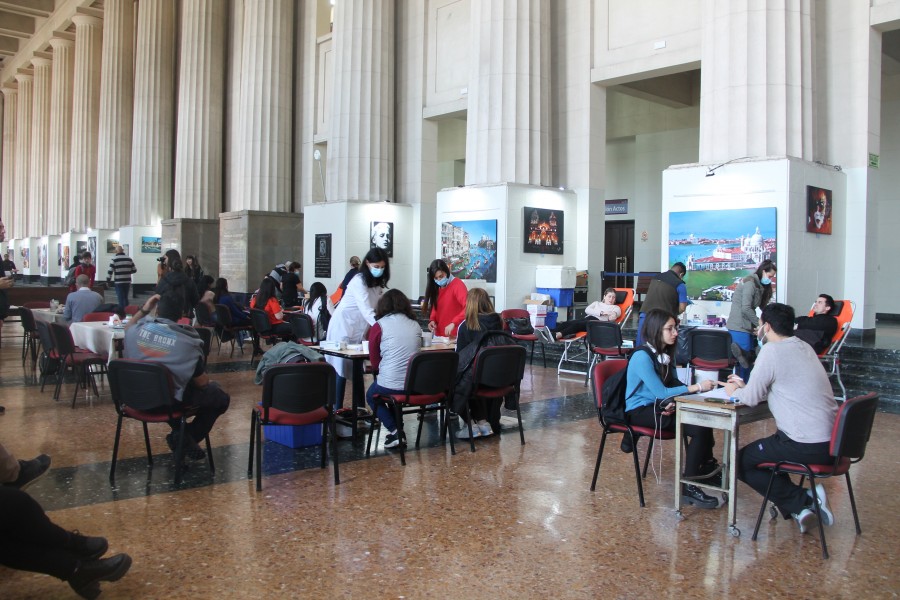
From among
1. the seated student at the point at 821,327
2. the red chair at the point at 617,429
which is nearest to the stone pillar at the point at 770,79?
the seated student at the point at 821,327

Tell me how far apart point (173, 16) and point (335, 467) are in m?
23.3

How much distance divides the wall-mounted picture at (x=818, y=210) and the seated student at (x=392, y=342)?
6621mm

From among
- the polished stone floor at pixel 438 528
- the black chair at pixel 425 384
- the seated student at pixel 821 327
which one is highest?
the seated student at pixel 821 327

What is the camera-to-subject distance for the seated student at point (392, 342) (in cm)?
555

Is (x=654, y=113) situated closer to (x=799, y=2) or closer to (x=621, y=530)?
(x=799, y=2)

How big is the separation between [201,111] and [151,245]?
487 centimetres

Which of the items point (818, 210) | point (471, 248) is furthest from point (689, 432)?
point (471, 248)

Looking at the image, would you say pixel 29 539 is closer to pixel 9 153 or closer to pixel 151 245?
pixel 151 245

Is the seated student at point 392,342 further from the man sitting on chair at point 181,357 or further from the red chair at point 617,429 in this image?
the red chair at point 617,429

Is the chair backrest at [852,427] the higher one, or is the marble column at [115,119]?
the marble column at [115,119]

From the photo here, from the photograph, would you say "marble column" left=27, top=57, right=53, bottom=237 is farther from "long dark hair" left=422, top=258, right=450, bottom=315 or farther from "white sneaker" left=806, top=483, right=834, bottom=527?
"white sneaker" left=806, top=483, right=834, bottom=527

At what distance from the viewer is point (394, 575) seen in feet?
11.2

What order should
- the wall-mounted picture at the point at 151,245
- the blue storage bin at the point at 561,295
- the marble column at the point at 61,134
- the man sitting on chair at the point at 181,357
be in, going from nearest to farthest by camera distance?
the man sitting on chair at the point at 181,357 → the blue storage bin at the point at 561,295 → the wall-mounted picture at the point at 151,245 → the marble column at the point at 61,134

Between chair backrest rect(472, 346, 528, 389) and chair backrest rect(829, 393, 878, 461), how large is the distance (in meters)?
2.51
